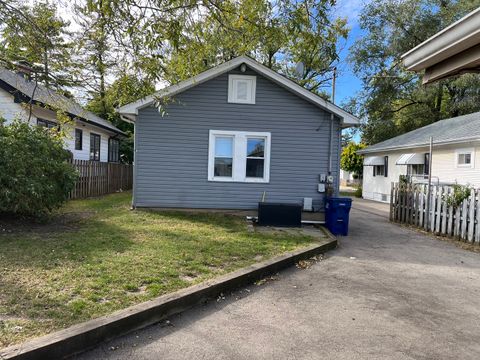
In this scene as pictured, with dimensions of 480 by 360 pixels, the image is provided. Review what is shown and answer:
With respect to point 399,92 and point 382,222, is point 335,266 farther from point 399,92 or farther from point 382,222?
point 399,92

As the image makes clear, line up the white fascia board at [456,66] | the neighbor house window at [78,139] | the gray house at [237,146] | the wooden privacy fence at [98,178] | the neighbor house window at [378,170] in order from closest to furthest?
1. the white fascia board at [456,66]
2. the gray house at [237,146]
3. the wooden privacy fence at [98,178]
4. the neighbor house window at [78,139]
5. the neighbor house window at [378,170]

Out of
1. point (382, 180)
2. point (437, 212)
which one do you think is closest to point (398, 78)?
point (382, 180)

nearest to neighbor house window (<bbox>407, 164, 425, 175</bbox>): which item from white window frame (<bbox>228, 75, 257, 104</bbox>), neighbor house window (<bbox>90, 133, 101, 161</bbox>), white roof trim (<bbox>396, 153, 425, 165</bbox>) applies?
white roof trim (<bbox>396, 153, 425, 165</bbox>)

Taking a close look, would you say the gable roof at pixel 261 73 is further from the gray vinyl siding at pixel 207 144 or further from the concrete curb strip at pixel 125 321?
the concrete curb strip at pixel 125 321

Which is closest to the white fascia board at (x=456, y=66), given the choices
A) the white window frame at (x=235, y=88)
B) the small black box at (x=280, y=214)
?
the small black box at (x=280, y=214)

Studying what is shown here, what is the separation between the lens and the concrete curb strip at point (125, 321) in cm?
297

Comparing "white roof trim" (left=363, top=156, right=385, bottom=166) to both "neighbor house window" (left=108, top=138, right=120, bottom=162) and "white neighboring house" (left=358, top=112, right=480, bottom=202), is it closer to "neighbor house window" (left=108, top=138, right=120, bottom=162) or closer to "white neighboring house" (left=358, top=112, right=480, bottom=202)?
"white neighboring house" (left=358, top=112, right=480, bottom=202)

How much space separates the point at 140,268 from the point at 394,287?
12.3 ft

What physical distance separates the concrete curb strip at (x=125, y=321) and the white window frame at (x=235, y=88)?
628cm

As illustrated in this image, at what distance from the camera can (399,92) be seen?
29047mm

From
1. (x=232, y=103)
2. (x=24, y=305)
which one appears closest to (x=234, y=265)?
(x=24, y=305)

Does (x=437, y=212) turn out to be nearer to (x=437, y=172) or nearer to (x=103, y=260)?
(x=437, y=172)

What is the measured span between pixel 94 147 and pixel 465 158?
61.2ft

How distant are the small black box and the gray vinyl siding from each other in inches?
36.0
